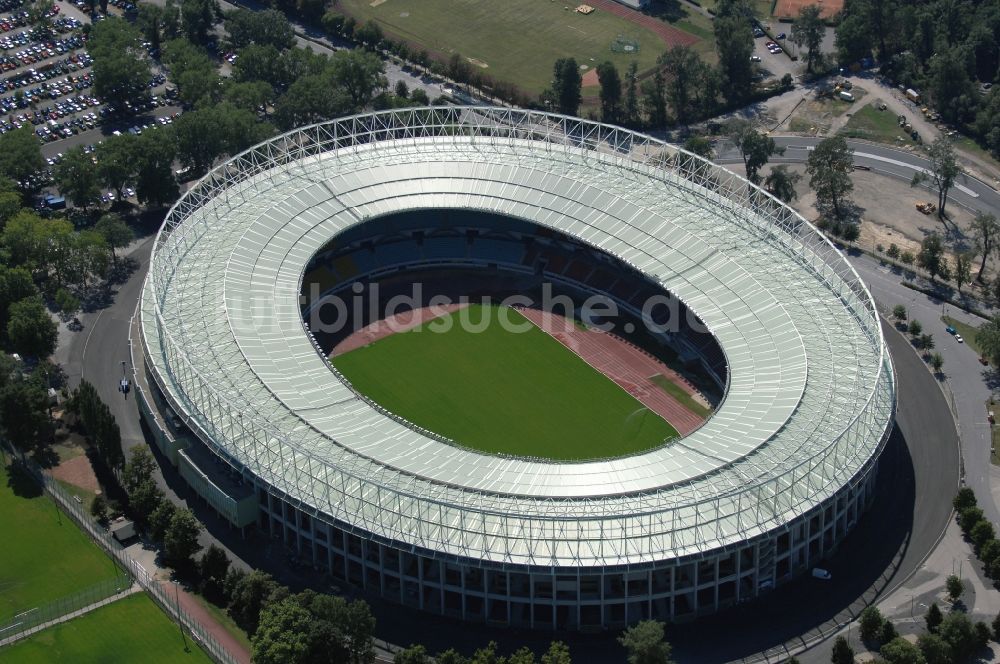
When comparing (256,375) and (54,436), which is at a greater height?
(256,375)

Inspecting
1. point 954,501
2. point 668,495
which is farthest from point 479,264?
point 954,501

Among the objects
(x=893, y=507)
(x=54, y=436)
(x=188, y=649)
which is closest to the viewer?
(x=188, y=649)

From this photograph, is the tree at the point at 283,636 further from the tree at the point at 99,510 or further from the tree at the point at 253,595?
the tree at the point at 99,510

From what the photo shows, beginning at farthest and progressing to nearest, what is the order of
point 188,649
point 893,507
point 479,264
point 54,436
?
point 479,264, point 54,436, point 893,507, point 188,649

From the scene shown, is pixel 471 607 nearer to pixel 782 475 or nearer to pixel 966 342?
pixel 782 475

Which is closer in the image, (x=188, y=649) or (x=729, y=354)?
(x=188, y=649)

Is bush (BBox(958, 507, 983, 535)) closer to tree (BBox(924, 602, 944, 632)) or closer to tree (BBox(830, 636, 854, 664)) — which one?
tree (BBox(924, 602, 944, 632))

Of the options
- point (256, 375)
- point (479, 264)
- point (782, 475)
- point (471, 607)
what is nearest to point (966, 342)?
point (782, 475)
